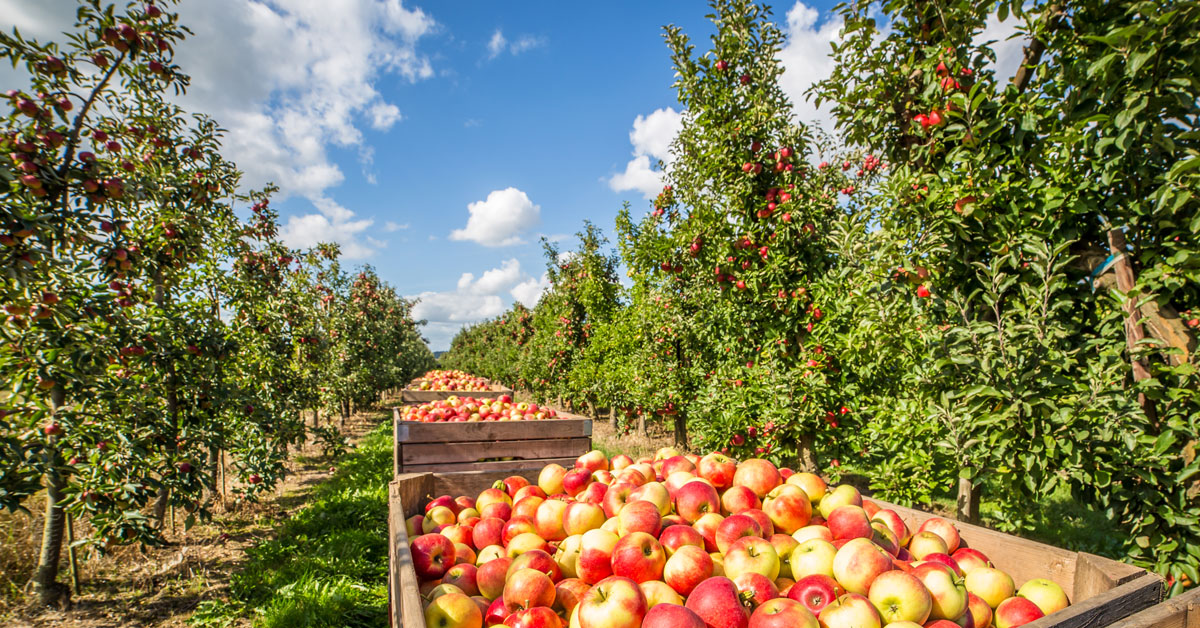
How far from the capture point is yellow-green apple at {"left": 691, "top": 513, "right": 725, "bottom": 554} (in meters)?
2.08

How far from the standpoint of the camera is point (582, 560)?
1.95m

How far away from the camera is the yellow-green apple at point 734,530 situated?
6.39ft

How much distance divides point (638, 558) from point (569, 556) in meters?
0.38

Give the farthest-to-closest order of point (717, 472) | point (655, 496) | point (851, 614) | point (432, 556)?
point (717, 472) < point (655, 496) < point (432, 556) < point (851, 614)

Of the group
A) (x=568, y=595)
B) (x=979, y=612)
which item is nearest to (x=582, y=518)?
(x=568, y=595)

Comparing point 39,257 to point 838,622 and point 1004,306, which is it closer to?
point 838,622

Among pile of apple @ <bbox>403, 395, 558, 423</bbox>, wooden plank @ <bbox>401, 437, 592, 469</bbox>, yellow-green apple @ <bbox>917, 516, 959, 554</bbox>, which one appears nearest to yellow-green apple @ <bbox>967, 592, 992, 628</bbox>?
yellow-green apple @ <bbox>917, 516, 959, 554</bbox>

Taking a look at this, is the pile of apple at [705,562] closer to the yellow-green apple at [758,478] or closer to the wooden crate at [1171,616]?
the yellow-green apple at [758,478]

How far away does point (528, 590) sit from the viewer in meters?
1.72

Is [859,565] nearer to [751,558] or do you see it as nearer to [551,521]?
[751,558]

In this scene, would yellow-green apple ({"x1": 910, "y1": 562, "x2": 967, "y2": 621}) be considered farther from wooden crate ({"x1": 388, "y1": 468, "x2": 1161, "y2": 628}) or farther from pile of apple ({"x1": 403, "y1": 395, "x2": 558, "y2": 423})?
pile of apple ({"x1": 403, "y1": 395, "x2": 558, "y2": 423})

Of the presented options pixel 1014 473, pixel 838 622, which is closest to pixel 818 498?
pixel 838 622

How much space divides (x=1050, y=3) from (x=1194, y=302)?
169 cm

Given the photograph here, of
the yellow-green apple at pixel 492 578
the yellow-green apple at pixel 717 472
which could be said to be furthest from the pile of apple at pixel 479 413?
the yellow-green apple at pixel 492 578
